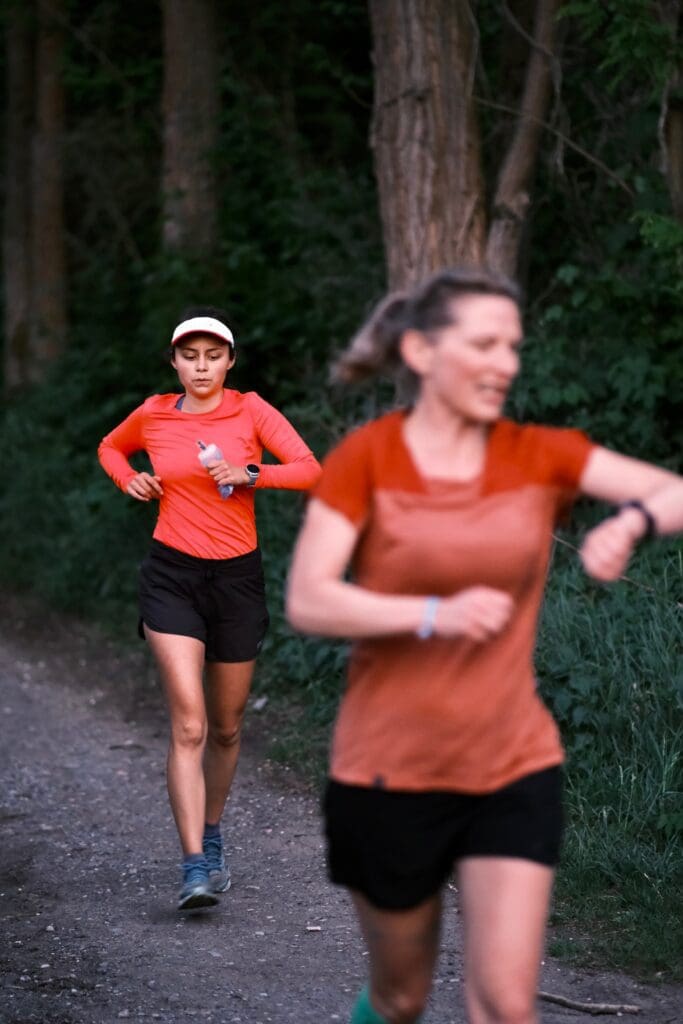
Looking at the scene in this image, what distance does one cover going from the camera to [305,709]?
29.6 feet

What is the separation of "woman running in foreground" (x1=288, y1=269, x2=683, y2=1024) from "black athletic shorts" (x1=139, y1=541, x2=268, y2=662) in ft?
8.31

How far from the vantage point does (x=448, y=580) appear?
314 cm

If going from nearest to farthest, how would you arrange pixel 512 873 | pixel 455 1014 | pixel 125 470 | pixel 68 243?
pixel 512 873
pixel 455 1014
pixel 125 470
pixel 68 243

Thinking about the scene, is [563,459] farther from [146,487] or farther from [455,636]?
[146,487]

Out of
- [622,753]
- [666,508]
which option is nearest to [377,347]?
[666,508]

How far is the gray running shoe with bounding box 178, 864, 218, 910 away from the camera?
5.78m

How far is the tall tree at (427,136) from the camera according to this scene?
31.7 feet

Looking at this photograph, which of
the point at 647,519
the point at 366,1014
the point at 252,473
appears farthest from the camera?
the point at 252,473

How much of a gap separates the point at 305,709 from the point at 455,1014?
4126 millimetres

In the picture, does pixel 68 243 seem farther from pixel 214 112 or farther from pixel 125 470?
pixel 125 470

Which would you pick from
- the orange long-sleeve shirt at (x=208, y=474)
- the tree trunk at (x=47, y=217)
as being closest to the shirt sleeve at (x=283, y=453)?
the orange long-sleeve shirt at (x=208, y=474)

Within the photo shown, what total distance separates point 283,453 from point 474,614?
313 cm

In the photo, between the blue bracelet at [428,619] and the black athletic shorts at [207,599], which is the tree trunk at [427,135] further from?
the blue bracelet at [428,619]

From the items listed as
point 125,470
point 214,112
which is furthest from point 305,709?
point 214,112
